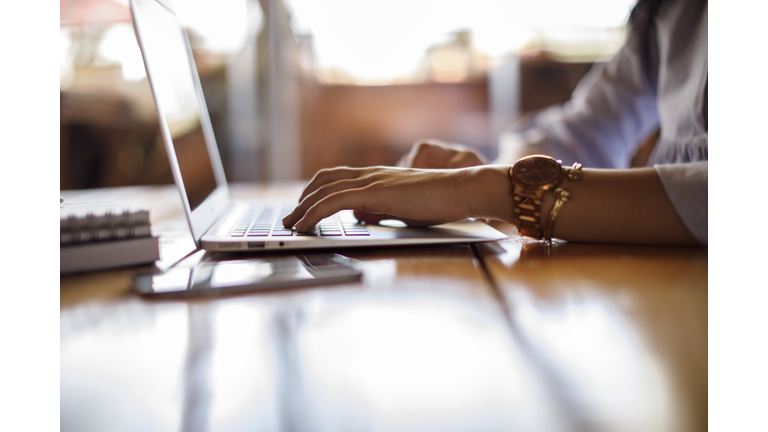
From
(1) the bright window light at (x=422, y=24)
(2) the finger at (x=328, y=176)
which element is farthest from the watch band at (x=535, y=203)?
(1) the bright window light at (x=422, y=24)

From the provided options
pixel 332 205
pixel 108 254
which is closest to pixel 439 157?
pixel 332 205

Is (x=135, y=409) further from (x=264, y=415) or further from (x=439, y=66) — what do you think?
(x=439, y=66)

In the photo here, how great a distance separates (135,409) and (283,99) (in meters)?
3.56

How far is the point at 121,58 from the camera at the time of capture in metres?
1.98

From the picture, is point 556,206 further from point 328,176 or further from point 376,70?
point 376,70

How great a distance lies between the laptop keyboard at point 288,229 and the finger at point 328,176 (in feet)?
0.18

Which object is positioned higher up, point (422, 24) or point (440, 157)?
point (422, 24)

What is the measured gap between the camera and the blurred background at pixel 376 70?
3.16 meters

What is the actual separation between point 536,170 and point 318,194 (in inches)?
11.3

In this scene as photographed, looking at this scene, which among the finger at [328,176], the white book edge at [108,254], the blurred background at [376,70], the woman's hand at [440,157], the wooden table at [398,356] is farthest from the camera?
the blurred background at [376,70]

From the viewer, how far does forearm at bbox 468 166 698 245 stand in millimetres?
519

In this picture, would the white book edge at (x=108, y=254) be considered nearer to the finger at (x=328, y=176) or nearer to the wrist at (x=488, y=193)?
the finger at (x=328, y=176)

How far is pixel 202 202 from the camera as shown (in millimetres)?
629

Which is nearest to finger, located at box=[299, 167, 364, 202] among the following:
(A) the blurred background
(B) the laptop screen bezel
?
(B) the laptop screen bezel
